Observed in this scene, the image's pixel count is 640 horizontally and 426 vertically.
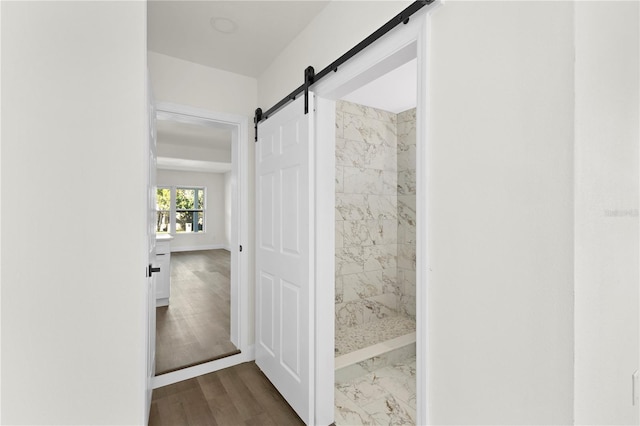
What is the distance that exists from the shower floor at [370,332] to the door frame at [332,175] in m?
0.95

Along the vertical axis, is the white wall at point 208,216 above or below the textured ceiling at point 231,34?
below

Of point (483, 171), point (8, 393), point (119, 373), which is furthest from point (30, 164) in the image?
point (483, 171)

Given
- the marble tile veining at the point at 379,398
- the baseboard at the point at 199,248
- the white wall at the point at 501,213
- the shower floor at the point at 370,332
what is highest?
the white wall at the point at 501,213

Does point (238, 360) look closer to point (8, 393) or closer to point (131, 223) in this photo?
point (131, 223)

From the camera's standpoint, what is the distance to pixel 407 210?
3752 mm

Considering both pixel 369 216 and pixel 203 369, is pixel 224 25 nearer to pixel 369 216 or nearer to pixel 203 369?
pixel 369 216

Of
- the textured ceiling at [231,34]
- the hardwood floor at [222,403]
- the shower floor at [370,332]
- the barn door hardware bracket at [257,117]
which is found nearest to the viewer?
the textured ceiling at [231,34]

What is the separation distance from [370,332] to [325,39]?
2.87 meters

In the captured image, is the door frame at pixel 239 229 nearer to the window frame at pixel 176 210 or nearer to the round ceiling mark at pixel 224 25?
the round ceiling mark at pixel 224 25

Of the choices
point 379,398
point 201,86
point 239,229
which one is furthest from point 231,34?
point 379,398

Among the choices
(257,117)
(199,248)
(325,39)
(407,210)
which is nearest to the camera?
(325,39)

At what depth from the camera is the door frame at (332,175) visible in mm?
1193

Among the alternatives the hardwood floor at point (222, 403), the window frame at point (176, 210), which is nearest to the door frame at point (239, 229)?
the hardwood floor at point (222, 403)

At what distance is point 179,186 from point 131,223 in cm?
940
